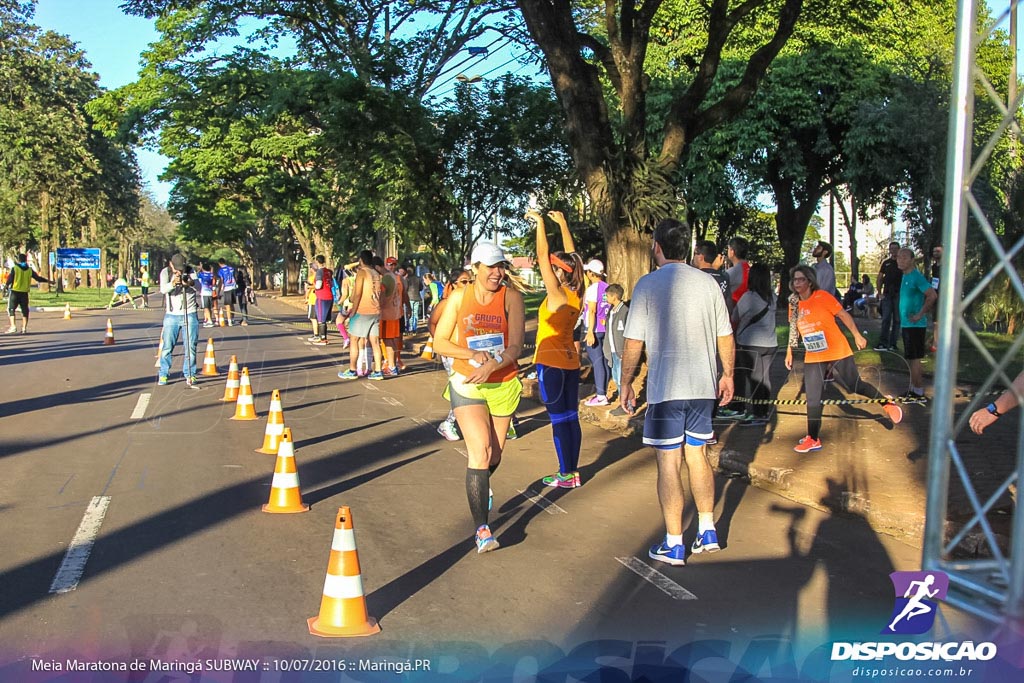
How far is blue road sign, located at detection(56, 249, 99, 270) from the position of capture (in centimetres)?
5569

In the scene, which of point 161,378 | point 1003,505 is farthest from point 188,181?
point 1003,505

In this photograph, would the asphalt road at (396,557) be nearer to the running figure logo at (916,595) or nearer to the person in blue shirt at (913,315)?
the running figure logo at (916,595)

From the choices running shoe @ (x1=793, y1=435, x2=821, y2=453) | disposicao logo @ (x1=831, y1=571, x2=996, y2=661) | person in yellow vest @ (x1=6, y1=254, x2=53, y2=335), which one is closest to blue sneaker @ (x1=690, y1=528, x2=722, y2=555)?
disposicao logo @ (x1=831, y1=571, x2=996, y2=661)

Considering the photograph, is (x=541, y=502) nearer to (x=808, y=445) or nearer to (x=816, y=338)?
Result: (x=808, y=445)

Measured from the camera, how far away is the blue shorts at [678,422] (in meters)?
6.33

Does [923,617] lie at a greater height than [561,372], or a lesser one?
lesser

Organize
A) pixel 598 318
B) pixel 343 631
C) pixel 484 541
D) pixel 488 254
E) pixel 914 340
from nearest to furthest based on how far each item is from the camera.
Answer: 1. pixel 343 631
2. pixel 484 541
3. pixel 488 254
4. pixel 914 340
5. pixel 598 318

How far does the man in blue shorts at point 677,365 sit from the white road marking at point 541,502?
1457 mm

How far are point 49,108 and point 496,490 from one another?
58.6 meters

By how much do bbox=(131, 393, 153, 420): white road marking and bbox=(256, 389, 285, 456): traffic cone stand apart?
114 inches

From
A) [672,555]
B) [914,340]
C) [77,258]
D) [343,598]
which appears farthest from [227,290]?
[77,258]

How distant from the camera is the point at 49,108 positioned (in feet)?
192

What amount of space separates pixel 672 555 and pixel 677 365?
120 cm

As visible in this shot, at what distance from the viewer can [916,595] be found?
4.34 metres
